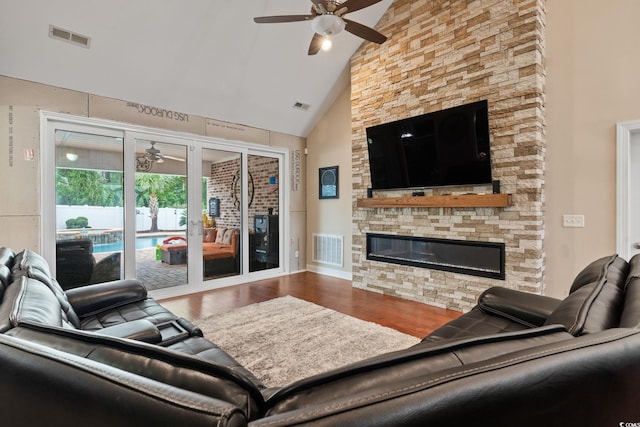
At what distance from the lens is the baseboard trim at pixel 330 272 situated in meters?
5.41

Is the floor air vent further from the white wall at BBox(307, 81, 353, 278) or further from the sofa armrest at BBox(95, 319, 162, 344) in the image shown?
the sofa armrest at BBox(95, 319, 162, 344)

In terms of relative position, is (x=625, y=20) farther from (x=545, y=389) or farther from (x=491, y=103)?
(x=545, y=389)

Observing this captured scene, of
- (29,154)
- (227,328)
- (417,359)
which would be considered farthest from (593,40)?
(29,154)

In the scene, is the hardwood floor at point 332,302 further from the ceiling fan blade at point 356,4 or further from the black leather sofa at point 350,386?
the ceiling fan blade at point 356,4

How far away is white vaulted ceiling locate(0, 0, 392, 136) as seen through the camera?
3125mm

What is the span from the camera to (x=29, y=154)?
3420 millimetres

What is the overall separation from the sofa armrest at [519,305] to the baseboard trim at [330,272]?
3222 millimetres

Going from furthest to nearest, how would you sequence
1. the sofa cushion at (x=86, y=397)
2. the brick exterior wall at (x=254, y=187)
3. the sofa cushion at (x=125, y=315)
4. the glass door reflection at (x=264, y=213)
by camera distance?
the glass door reflection at (x=264, y=213)
the brick exterior wall at (x=254, y=187)
the sofa cushion at (x=125, y=315)
the sofa cushion at (x=86, y=397)

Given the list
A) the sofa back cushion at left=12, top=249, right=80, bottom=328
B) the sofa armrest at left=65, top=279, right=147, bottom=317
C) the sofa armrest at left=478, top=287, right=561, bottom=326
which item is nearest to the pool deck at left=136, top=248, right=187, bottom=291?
the sofa armrest at left=65, top=279, right=147, bottom=317

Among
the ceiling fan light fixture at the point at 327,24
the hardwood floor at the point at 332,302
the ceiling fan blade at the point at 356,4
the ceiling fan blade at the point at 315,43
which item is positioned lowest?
the hardwood floor at the point at 332,302

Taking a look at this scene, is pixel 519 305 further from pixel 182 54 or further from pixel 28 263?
pixel 182 54

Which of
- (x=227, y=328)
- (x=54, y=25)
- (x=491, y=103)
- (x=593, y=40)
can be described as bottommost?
(x=227, y=328)

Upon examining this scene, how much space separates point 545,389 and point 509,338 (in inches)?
7.3

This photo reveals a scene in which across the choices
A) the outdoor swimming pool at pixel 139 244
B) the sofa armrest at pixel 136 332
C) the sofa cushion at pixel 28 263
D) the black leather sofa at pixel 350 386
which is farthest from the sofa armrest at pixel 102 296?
the outdoor swimming pool at pixel 139 244
